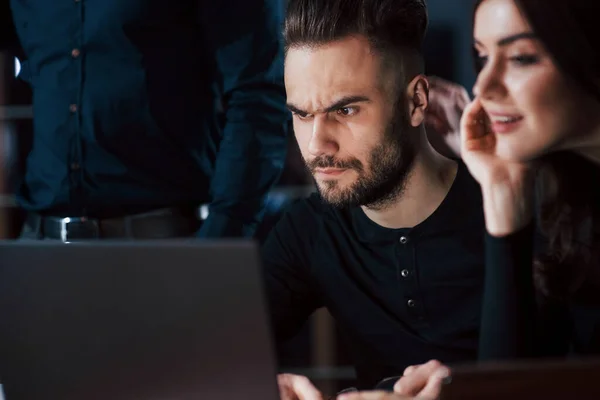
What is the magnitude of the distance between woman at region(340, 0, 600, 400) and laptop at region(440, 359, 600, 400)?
1.55 ft

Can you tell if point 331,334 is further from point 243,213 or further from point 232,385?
point 232,385

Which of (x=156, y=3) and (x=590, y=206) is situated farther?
(x=156, y=3)

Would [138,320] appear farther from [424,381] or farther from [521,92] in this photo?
[521,92]

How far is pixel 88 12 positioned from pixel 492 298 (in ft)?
3.41

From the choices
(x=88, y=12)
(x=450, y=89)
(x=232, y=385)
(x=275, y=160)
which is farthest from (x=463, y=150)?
(x=88, y=12)

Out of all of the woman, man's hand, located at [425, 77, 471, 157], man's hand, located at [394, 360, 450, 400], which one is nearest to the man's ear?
man's hand, located at [425, 77, 471, 157]

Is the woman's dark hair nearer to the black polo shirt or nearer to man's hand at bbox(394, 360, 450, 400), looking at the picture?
the black polo shirt

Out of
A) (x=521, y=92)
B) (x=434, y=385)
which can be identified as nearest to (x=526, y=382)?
(x=434, y=385)

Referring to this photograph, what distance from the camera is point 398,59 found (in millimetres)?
1478

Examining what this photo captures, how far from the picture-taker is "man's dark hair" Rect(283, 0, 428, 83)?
147 centimetres

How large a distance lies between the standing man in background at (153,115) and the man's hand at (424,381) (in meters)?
0.48

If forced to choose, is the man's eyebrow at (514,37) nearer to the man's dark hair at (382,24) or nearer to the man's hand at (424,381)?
the man's dark hair at (382,24)

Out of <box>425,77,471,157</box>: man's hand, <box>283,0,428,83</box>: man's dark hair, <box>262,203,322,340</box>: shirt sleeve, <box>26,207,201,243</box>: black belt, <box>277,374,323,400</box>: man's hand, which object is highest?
<box>283,0,428,83</box>: man's dark hair

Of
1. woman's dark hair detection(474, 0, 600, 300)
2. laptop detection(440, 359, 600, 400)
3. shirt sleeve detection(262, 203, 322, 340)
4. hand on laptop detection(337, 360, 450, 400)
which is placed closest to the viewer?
laptop detection(440, 359, 600, 400)
